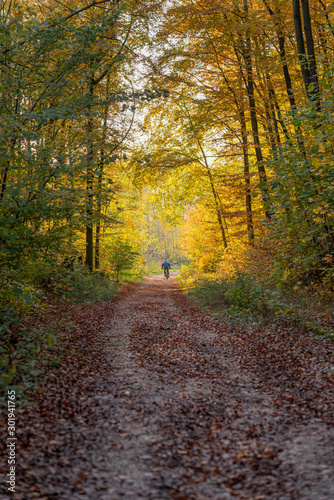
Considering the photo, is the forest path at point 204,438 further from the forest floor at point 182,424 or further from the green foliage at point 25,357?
the green foliage at point 25,357

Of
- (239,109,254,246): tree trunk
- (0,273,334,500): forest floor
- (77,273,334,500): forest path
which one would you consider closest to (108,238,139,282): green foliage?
(239,109,254,246): tree trunk

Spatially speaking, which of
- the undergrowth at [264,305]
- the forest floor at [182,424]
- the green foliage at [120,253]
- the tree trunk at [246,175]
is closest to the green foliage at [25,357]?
the forest floor at [182,424]

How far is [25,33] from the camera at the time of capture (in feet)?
20.1

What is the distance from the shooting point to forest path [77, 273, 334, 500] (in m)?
3.05

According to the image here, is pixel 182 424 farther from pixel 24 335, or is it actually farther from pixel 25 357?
pixel 24 335

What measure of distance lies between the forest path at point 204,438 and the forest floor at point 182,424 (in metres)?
0.01

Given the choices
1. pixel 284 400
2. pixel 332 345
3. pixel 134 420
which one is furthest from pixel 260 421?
pixel 332 345

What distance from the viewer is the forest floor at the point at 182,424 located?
3.08 meters

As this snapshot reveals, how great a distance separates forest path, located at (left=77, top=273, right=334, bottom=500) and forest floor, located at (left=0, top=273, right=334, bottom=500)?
0.01 m

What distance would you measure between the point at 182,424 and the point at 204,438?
39cm

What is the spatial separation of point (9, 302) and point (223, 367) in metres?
4.50

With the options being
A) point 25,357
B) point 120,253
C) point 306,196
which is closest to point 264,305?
point 306,196

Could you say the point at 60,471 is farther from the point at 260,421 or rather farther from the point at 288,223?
the point at 288,223

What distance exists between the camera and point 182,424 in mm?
4223
